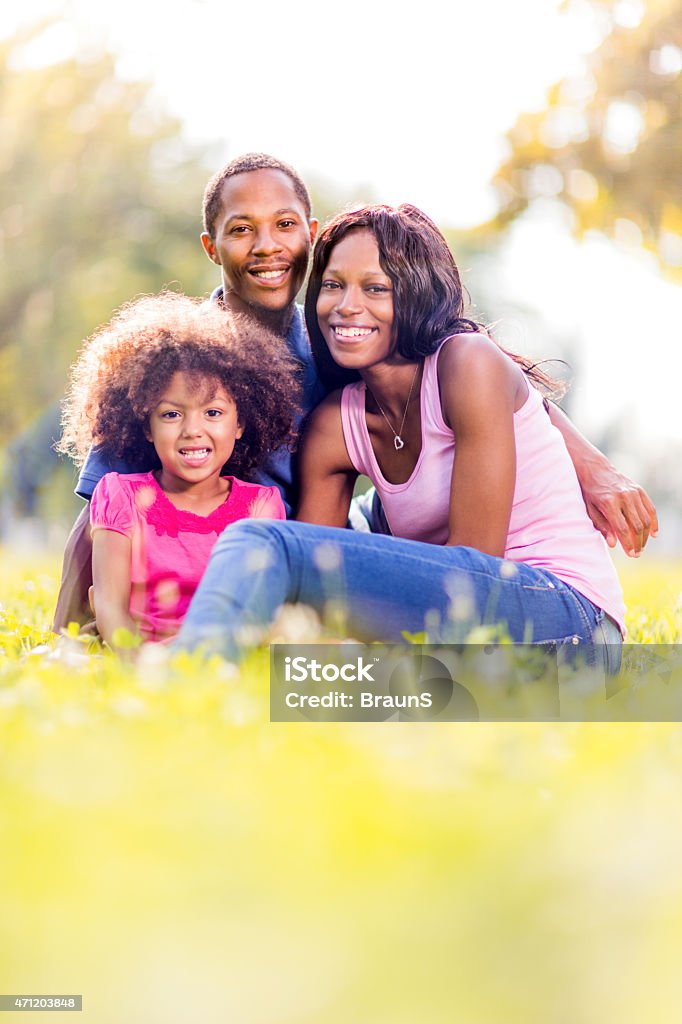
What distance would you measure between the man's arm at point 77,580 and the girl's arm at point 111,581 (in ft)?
1.12

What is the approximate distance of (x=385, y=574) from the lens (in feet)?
9.00

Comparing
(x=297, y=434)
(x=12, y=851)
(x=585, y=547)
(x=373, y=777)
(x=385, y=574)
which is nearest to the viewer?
(x=12, y=851)

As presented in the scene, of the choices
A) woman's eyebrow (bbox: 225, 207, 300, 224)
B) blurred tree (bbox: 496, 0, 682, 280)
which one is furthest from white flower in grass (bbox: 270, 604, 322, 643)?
blurred tree (bbox: 496, 0, 682, 280)

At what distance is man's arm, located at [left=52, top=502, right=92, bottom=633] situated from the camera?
141 inches

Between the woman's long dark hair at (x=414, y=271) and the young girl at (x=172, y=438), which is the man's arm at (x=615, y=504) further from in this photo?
the young girl at (x=172, y=438)

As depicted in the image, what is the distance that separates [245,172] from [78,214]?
54.3 ft

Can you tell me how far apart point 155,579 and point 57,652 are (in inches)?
25.1

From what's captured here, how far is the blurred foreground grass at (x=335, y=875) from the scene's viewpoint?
131 centimetres

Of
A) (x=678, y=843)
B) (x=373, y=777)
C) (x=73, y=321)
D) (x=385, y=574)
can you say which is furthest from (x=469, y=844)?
(x=73, y=321)

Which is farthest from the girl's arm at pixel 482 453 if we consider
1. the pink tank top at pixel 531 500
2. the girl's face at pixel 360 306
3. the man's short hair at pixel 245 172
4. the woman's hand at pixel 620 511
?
the man's short hair at pixel 245 172

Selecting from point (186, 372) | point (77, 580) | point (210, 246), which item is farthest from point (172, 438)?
point (210, 246)

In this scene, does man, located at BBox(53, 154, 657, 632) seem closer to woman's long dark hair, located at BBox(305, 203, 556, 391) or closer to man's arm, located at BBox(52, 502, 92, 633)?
man's arm, located at BBox(52, 502, 92, 633)

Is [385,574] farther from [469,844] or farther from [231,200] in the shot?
[231,200]

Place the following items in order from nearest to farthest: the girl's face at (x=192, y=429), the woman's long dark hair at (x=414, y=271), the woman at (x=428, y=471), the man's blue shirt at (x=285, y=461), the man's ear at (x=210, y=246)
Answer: the woman at (x=428, y=471)
the woman's long dark hair at (x=414, y=271)
the girl's face at (x=192, y=429)
the man's blue shirt at (x=285, y=461)
the man's ear at (x=210, y=246)
